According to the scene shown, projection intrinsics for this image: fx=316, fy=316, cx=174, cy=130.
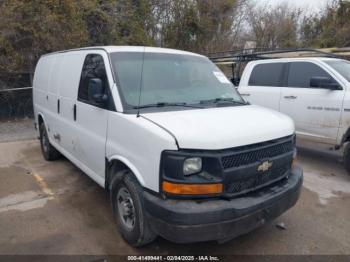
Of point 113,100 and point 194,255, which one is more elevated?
point 113,100

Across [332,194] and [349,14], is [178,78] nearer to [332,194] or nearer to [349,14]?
[332,194]

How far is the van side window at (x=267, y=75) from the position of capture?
6784 mm

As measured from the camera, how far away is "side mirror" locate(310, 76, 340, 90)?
5.59 metres

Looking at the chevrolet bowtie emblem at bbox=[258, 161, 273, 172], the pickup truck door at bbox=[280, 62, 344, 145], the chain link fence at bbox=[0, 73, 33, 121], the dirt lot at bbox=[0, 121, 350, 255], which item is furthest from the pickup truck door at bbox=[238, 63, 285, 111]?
the chain link fence at bbox=[0, 73, 33, 121]

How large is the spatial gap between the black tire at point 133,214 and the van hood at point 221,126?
2.20ft

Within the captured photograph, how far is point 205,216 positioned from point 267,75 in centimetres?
517

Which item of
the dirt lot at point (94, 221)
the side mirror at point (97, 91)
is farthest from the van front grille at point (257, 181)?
the side mirror at point (97, 91)

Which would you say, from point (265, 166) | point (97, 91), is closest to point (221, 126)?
point (265, 166)

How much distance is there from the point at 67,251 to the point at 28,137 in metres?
5.73

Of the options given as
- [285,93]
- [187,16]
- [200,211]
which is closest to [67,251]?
[200,211]

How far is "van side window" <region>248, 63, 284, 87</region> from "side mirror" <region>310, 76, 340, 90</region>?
1.09m

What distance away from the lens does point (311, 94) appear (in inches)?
238

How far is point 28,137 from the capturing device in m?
8.17

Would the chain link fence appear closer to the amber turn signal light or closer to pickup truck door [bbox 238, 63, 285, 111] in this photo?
pickup truck door [bbox 238, 63, 285, 111]
